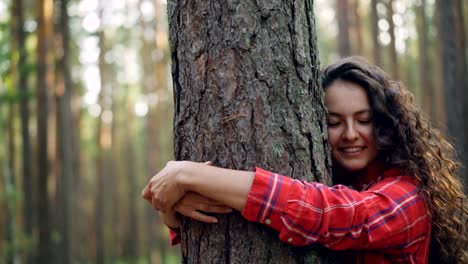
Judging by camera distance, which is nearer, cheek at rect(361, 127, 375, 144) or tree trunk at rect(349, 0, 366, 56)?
cheek at rect(361, 127, 375, 144)

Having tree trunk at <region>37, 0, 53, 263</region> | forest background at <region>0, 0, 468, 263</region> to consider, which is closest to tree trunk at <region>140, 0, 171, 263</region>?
forest background at <region>0, 0, 468, 263</region>

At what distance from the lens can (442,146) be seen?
Answer: 98.5 inches

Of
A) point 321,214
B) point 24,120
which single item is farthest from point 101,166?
point 321,214

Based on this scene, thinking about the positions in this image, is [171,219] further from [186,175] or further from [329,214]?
[329,214]

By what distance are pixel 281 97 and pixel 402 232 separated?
0.68 metres

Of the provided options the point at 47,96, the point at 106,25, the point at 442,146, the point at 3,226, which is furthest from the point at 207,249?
the point at 106,25

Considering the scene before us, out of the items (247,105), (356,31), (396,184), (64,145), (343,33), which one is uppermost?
(356,31)

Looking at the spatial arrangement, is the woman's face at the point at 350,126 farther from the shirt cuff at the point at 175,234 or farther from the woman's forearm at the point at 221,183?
the shirt cuff at the point at 175,234

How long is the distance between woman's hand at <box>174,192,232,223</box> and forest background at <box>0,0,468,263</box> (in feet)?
13.0

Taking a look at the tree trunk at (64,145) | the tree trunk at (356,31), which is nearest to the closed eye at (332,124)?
the tree trunk at (64,145)

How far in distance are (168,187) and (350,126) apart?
817mm

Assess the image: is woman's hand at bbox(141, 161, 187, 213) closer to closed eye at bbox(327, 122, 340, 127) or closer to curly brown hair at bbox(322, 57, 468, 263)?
closed eye at bbox(327, 122, 340, 127)

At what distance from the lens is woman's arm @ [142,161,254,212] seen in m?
1.83

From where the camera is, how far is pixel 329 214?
1809mm
